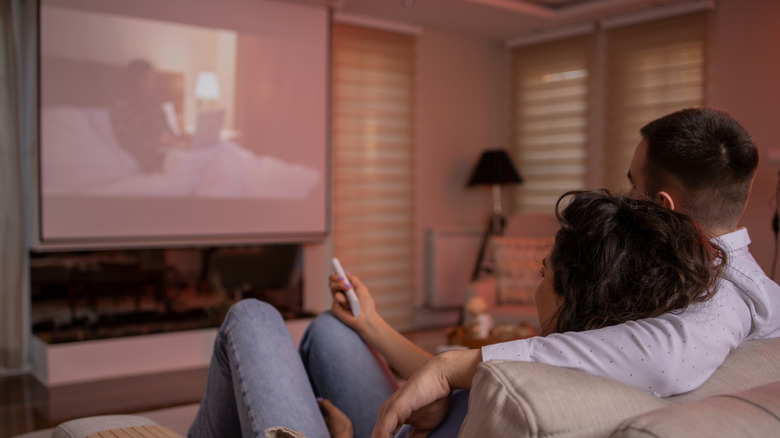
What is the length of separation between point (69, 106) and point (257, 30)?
3.86 feet

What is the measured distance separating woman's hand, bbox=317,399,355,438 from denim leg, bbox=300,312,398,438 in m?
0.04

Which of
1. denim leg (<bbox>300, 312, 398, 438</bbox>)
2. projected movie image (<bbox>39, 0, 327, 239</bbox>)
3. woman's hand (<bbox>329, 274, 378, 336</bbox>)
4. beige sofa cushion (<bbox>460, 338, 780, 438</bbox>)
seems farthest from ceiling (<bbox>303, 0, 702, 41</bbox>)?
beige sofa cushion (<bbox>460, 338, 780, 438</bbox>)

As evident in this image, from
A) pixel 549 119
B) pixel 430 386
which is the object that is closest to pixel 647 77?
pixel 549 119

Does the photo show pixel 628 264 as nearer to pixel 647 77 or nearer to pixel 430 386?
pixel 430 386

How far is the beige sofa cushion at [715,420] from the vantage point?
0.59 metres

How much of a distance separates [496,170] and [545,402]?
441 centimetres

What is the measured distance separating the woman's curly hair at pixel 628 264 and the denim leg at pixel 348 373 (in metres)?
0.56

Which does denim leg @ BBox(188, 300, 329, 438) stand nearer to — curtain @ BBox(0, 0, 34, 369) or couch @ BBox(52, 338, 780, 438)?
couch @ BBox(52, 338, 780, 438)

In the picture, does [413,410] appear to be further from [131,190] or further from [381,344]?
[131,190]

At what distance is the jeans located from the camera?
119 cm

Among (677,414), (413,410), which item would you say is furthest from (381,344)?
(677,414)

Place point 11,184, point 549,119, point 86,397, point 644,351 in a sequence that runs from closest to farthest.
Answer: point 644,351
point 86,397
point 11,184
point 549,119

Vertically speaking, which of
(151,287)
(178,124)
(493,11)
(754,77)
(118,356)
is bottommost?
(118,356)

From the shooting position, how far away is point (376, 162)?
492 cm
